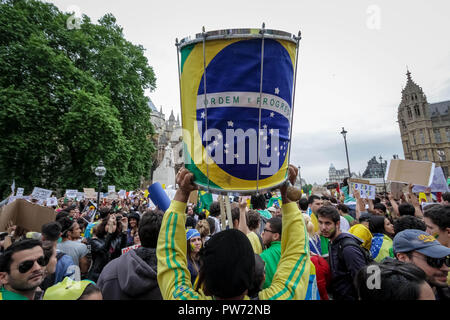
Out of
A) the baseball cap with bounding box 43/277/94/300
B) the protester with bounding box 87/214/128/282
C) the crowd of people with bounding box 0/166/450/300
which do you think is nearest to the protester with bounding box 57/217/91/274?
the crowd of people with bounding box 0/166/450/300

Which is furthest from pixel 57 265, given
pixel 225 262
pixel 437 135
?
pixel 437 135

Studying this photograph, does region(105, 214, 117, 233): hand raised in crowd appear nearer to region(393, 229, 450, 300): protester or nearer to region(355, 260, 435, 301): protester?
region(355, 260, 435, 301): protester

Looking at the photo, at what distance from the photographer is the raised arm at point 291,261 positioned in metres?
1.37

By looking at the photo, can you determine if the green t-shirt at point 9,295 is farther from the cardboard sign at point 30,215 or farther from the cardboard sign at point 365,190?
the cardboard sign at point 365,190

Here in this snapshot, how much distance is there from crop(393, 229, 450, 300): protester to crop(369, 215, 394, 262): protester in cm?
136

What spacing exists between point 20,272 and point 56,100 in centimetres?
1770

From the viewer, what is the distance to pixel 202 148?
1613 millimetres

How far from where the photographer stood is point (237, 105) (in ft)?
5.11

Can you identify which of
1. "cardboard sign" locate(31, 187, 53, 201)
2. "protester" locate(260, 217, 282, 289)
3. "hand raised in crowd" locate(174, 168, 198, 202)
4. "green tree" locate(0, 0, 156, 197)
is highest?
"green tree" locate(0, 0, 156, 197)

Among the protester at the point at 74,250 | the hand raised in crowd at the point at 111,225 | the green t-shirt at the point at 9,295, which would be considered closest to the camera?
the green t-shirt at the point at 9,295

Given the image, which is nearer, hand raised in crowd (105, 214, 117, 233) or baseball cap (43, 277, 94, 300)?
baseball cap (43, 277, 94, 300)

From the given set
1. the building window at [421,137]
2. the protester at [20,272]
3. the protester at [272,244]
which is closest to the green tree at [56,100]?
the protester at [20,272]

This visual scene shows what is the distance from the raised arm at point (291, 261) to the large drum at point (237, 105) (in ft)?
0.81

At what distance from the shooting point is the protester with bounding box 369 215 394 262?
3717 mm
